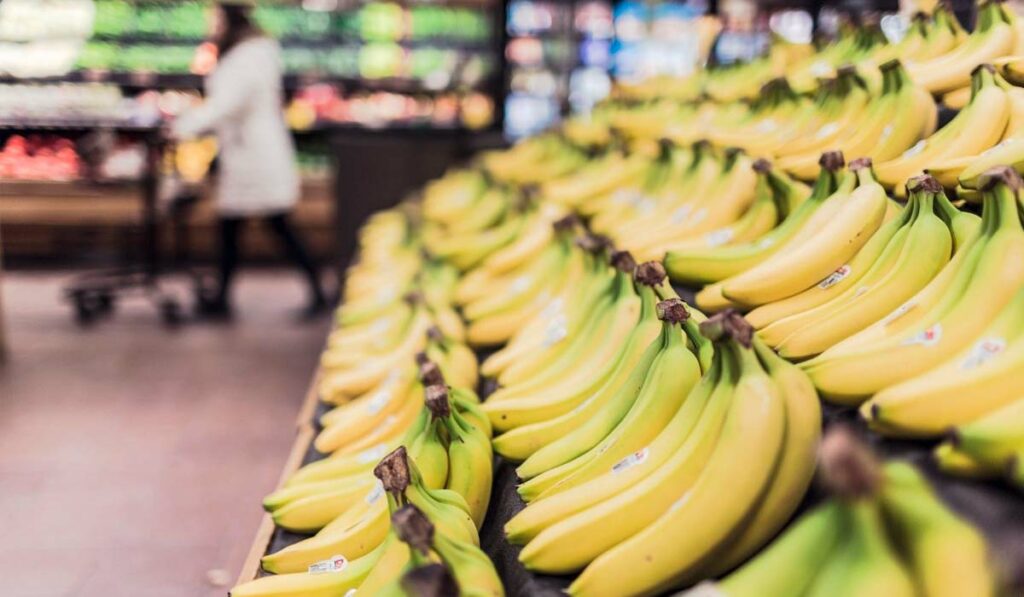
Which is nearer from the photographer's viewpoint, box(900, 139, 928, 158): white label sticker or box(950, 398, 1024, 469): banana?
box(950, 398, 1024, 469): banana

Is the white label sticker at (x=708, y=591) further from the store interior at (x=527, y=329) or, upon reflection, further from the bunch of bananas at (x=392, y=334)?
the bunch of bananas at (x=392, y=334)

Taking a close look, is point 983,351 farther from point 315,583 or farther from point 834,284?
point 315,583

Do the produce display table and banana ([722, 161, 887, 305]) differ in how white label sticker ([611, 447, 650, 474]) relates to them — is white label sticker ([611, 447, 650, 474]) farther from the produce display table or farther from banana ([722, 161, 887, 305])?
banana ([722, 161, 887, 305])

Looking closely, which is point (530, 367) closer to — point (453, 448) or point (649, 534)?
point (453, 448)

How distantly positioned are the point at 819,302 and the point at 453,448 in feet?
2.03

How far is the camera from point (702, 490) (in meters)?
1.05

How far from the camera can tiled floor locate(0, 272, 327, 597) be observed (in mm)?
2824

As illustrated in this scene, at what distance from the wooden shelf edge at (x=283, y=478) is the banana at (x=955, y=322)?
38.0 inches

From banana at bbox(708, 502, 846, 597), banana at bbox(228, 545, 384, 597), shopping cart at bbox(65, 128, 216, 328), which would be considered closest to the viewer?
banana at bbox(708, 502, 846, 597)

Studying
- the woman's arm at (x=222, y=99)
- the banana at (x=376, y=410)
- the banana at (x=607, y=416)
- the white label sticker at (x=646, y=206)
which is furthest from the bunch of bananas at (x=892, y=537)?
the woman's arm at (x=222, y=99)

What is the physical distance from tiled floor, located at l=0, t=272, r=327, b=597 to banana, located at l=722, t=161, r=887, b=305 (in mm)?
1799

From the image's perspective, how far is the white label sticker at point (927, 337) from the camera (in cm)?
116

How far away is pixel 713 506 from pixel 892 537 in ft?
0.81

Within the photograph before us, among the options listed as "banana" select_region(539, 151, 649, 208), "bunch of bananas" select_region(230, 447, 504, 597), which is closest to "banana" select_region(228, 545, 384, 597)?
"bunch of bananas" select_region(230, 447, 504, 597)
